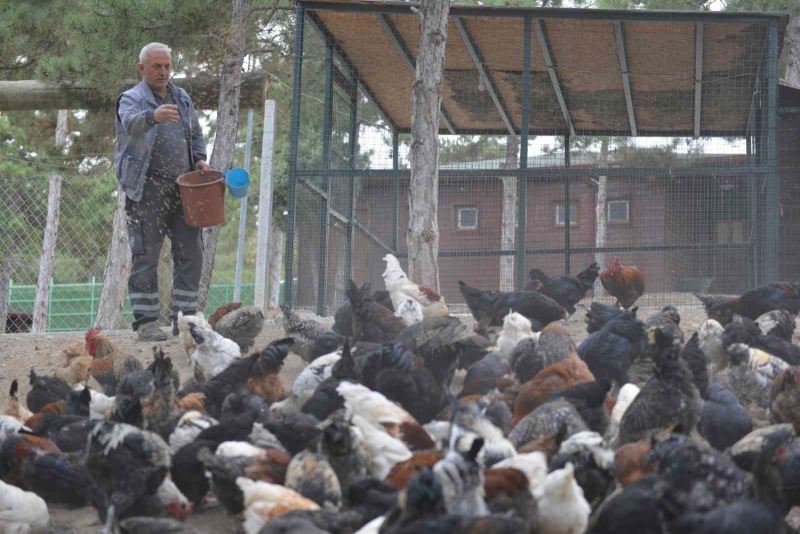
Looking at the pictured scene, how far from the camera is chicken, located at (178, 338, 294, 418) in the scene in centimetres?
643

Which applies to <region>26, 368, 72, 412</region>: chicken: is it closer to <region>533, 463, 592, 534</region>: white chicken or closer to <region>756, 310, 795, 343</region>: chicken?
<region>533, 463, 592, 534</region>: white chicken

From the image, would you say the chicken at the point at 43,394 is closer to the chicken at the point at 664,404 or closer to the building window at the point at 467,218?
the chicken at the point at 664,404

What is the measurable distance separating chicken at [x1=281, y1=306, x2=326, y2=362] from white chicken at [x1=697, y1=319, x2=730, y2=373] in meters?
2.90

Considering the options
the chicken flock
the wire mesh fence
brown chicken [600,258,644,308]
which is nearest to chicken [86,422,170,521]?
the chicken flock

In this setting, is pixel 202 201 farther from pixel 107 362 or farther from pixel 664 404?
pixel 664 404

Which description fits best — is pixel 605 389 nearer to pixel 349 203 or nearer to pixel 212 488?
pixel 212 488

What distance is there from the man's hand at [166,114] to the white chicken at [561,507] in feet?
16.5

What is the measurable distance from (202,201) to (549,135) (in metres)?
6.72

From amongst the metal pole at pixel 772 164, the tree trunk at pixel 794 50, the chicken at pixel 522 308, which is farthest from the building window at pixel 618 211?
the chicken at pixel 522 308

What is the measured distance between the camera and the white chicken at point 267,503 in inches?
162

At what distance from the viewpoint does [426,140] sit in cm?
916

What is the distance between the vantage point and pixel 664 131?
44.5 ft

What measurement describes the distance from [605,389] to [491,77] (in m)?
7.28

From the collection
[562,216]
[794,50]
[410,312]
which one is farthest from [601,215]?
[410,312]
